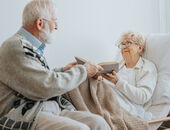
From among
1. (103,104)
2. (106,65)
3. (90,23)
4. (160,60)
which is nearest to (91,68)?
(106,65)

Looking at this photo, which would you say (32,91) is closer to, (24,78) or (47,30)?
(24,78)

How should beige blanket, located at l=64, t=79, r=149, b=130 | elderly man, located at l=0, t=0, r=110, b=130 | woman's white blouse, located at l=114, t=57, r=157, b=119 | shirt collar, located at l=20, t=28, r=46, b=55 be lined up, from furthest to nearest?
woman's white blouse, located at l=114, t=57, r=157, b=119 → beige blanket, located at l=64, t=79, r=149, b=130 → shirt collar, located at l=20, t=28, r=46, b=55 → elderly man, located at l=0, t=0, r=110, b=130

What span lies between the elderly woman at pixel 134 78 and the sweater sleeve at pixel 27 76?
0.64 meters

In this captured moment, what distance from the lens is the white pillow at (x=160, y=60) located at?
209cm

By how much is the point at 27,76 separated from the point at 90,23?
1.37 m

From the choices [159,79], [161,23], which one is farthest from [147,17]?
[159,79]

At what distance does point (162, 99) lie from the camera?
6.79 feet

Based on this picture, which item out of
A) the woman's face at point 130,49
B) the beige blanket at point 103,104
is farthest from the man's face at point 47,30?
the woman's face at point 130,49

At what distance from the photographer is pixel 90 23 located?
267cm

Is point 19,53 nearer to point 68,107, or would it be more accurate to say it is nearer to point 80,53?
point 68,107

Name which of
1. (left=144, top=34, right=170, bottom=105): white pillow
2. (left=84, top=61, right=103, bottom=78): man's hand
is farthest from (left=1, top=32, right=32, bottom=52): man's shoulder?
(left=144, top=34, right=170, bottom=105): white pillow

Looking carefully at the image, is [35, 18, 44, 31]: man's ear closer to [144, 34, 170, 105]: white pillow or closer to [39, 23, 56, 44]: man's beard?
[39, 23, 56, 44]: man's beard

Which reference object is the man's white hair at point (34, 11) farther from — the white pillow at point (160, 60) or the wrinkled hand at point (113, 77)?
the white pillow at point (160, 60)

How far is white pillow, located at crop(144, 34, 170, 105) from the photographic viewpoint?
2088mm
